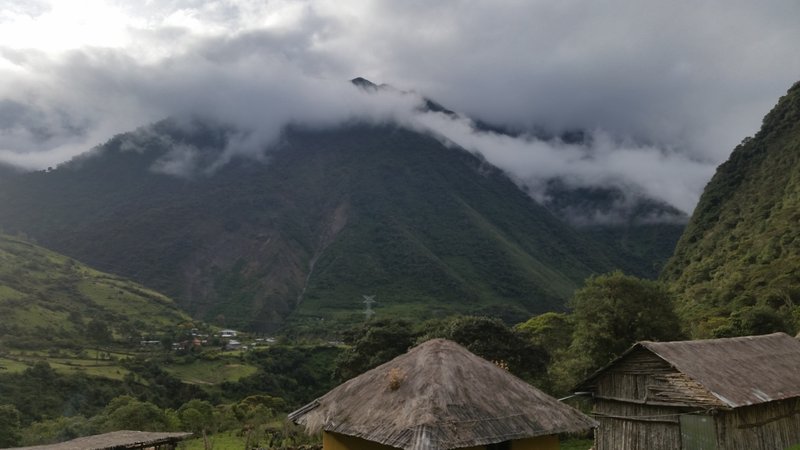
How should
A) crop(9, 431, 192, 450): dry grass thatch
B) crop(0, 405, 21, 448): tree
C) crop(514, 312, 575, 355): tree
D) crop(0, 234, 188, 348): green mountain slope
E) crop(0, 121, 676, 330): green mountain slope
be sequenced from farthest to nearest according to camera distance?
crop(0, 121, 676, 330): green mountain slope
crop(0, 234, 188, 348): green mountain slope
crop(514, 312, 575, 355): tree
crop(0, 405, 21, 448): tree
crop(9, 431, 192, 450): dry grass thatch

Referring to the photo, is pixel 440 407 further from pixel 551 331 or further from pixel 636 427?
pixel 551 331

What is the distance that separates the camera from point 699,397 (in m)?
17.4

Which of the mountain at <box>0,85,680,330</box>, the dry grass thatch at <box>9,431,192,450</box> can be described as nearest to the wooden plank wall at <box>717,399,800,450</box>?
the dry grass thatch at <box>9,431,192,450</box>

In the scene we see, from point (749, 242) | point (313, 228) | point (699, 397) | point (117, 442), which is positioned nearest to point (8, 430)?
point (117, 442)

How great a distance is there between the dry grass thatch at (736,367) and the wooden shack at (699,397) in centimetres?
3

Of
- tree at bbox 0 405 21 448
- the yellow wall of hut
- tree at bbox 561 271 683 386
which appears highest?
tree at bbox 561 271 683 386

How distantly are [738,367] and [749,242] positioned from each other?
48312 millimetres

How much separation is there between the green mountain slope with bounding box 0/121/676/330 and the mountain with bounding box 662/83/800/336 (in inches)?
1319

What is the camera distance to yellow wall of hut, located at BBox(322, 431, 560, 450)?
38.7 ft

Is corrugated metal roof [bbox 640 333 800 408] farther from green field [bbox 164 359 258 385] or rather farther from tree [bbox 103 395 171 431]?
green field [bbox 164 359 258 385]

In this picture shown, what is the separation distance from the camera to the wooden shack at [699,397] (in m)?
17.3

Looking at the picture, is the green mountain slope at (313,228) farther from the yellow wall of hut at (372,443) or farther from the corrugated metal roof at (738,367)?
the yellow wall of hut at (372,443)

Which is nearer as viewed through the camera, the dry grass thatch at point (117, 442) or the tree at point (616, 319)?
the dry grass thatch at point (117, 442)

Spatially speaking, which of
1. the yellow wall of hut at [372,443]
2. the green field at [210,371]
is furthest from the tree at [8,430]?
the yellow wall of hut at [372,443]
